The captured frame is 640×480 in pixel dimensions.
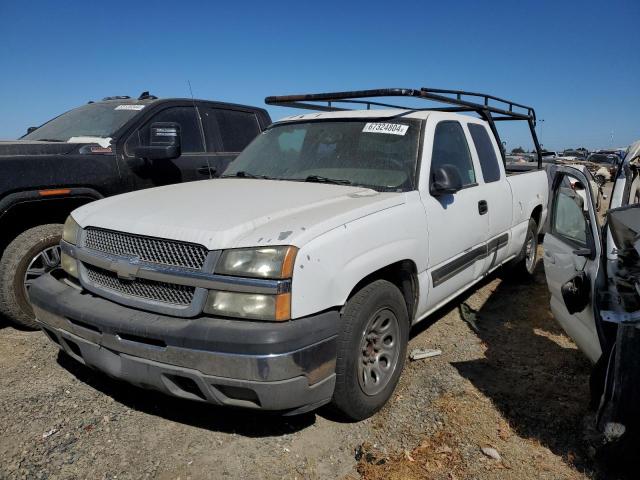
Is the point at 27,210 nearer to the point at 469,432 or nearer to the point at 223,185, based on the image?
the point at 223,185

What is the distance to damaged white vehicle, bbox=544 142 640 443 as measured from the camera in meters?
2.08

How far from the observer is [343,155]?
357 cm

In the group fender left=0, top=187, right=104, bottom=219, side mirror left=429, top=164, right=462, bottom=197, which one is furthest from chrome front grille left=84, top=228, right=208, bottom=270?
side mirror left=429, top=164, right=462, bottom=197

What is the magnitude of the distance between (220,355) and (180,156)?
10.4 feet

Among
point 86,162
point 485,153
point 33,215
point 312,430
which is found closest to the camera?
point 312,430

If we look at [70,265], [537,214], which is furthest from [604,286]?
[537,214]

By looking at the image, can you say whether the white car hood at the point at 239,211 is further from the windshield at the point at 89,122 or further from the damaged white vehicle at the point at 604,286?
the windshield at the point at 89,122

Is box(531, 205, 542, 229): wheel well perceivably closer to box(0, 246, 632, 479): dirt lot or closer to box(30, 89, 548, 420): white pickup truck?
box(30, 89, 548, 420): white pickup truck

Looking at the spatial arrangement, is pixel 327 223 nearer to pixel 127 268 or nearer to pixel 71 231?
pixel 127 268

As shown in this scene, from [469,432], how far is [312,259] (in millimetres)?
1385

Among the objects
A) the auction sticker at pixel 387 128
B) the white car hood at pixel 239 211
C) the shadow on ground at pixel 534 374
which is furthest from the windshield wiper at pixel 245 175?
the shadow on ground at pixel 534 374

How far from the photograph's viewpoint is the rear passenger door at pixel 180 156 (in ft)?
15.1

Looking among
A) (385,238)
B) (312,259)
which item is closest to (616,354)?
(385,238)

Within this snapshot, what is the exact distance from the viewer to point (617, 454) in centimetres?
215
